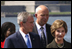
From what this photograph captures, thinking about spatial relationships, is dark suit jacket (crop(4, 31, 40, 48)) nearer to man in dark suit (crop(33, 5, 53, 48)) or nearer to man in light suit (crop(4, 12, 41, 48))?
man in light suit (crop(4, 12, 41, 48))

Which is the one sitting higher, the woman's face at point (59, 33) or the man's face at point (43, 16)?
the man's face at point (43, 16)

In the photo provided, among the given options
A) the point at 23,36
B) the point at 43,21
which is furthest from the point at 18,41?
the point at 43,21

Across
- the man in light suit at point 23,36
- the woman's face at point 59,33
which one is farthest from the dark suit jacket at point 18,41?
the woman's face at point 59,33

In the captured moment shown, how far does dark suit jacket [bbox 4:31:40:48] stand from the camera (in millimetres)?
1864

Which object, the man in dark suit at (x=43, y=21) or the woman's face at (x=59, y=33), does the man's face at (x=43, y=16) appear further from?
the woman's face at (x=59, y=33)

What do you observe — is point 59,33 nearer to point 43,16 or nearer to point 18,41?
point 43,16

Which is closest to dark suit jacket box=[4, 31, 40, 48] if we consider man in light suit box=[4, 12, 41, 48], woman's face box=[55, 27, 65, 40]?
man in light suit box=[4, 12, 41, 48]

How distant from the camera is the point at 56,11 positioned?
3891 cm

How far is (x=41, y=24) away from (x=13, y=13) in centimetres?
3565

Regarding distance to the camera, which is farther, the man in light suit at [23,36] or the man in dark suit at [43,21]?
the man in dark suit at [43,21]

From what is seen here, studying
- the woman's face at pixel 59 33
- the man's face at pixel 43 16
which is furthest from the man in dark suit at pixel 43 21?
the woman's face at pixel 59 33

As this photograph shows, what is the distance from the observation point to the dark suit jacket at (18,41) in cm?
186

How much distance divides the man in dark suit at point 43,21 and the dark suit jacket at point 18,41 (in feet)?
0.62

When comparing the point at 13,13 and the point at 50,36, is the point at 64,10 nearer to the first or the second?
the point at 13,13
